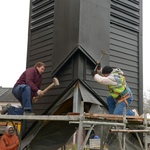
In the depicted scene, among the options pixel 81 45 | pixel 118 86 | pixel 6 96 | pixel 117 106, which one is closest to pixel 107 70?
pixel 118 86

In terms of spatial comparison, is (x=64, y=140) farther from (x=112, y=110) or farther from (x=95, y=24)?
(x=95, y=24)

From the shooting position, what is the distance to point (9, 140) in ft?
25.4

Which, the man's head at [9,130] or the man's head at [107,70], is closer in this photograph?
the man's head at [107,70]

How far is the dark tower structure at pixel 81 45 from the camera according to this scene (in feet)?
23.6

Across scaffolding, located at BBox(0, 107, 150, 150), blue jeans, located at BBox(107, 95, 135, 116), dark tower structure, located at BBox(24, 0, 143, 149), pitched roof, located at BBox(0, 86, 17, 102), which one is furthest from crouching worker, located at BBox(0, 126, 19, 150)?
pitched roof, located at BBox(0, 86, 17, 102)

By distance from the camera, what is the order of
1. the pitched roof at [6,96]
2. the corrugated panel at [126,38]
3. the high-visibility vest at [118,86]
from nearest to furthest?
1. the high-visibility vest at [118,86]
2. the corrugated panel at [126,38]
3. the pitched roof at [6,96]

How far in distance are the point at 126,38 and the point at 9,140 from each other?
4.37m

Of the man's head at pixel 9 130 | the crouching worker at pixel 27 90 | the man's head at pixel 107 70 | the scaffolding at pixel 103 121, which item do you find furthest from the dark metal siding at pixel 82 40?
the scaffolding at pixel 103 121

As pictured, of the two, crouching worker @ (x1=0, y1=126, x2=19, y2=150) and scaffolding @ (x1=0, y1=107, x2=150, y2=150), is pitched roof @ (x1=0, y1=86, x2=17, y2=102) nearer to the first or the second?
crouching worker @ (x1=0, y1=126, x2=19, y2=150)

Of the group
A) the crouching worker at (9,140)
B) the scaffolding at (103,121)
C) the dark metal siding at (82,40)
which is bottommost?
the crouching worker at (9,140)

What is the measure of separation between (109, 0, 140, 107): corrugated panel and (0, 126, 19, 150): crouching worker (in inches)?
128

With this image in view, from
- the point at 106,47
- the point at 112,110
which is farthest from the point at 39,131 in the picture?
the point at 106,47

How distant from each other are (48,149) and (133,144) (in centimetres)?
245

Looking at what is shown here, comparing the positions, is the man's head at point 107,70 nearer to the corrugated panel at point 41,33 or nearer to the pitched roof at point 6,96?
the corrugated panel at point 41,33
